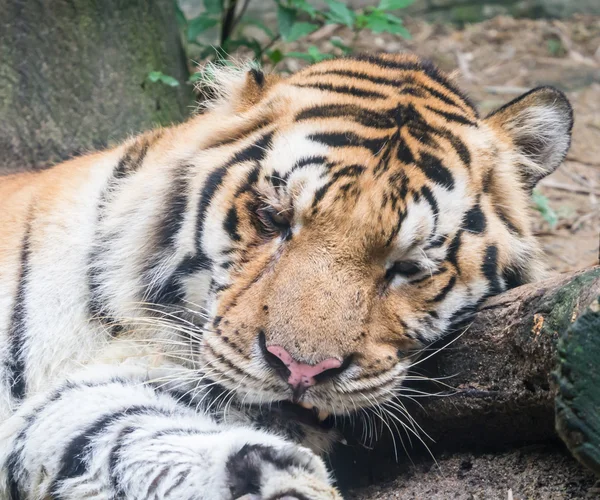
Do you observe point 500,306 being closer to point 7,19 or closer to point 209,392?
point 209,392

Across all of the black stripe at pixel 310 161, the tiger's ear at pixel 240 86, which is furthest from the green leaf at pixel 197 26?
the black stripe at pixel 310 161

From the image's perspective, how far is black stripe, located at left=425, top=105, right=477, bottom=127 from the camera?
2.70m

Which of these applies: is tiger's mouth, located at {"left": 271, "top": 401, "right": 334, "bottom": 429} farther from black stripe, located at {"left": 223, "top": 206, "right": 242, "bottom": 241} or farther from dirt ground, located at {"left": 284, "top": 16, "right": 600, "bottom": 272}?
dirt ground, located at {"left": 284, "top": 16, "right": 600, "bottom": 272}

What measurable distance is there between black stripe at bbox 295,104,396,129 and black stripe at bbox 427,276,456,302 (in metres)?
0.53

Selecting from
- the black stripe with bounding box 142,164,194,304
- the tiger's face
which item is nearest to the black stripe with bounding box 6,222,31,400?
the black stripe with bounding box 142,164,194,304

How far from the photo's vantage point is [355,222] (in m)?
2.27

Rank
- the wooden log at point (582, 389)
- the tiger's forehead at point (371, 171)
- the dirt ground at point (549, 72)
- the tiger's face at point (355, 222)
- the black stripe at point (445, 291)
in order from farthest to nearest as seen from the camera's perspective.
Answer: the dirt ground at point (549, 72) < the black stripe at point (445, 291) < the tiger's forehead at point (371, 171) < the tiger's face at point (355, 222) < the wooden log at point (582, 389)

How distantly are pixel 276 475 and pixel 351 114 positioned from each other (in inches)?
46.9

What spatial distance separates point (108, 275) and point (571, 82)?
515cm

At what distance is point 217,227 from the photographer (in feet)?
8.31

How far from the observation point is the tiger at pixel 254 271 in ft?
7.14

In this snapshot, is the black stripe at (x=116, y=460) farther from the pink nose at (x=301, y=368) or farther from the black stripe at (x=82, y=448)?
the pink nose at (x=301, y=368)

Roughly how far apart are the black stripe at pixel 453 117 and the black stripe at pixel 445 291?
60 cm


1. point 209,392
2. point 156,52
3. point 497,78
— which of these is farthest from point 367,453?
point 497,78
